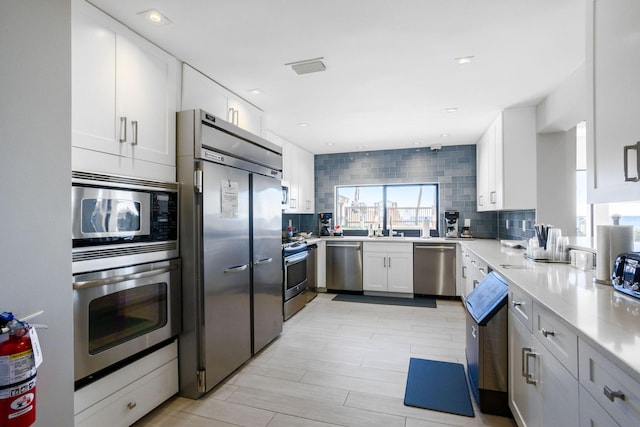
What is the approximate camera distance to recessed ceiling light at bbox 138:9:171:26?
1779mm

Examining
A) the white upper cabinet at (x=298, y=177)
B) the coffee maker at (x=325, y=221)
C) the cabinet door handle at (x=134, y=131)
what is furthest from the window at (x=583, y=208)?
the cabinet door handle at (x=134, y=131)

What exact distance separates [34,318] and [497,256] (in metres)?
3.19

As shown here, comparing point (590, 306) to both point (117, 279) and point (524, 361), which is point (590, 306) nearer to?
point (524, 361)

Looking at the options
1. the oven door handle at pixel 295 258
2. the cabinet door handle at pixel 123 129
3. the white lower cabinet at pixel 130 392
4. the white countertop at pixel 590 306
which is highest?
the cabinet door handle at pixel 123 129

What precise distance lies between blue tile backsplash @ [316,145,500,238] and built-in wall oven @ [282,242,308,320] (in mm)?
1854

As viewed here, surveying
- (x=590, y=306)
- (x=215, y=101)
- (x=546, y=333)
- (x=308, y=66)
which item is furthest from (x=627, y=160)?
(x=215, y=101)

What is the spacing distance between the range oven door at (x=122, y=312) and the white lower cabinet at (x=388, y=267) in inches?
135

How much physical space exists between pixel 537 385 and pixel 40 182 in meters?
2.27

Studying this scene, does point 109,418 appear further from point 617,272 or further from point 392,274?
point 392,274

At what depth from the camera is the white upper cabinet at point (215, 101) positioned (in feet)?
7.76

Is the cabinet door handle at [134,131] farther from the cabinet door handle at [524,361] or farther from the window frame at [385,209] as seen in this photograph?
the window frame at [385,209]

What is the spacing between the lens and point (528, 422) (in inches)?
62.9

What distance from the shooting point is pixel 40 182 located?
3.79 feet

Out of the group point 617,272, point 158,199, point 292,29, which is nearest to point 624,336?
point 617,272
